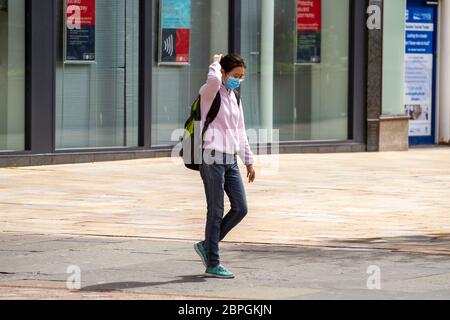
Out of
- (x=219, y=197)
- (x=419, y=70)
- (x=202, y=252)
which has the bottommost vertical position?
(x=202, y=252)

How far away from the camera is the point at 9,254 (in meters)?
11.1

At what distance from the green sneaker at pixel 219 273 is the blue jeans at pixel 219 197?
1.5 inches

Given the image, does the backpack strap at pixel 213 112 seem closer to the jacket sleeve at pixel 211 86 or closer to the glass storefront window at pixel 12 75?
the jacket sleeve at pixel 211 86

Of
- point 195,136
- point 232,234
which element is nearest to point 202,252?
point 195,136

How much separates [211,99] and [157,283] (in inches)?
57.2

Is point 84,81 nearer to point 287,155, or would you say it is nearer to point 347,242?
point 287,155

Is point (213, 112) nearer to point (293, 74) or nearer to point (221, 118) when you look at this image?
point (221, 118)

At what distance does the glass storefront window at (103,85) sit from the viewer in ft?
66.1

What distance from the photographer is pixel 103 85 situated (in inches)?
814

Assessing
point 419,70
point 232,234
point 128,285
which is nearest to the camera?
point 128,285

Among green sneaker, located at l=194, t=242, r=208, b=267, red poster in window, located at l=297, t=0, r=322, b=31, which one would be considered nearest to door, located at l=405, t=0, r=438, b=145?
red poster in window, located at l=297, t=0, r=322, b=31

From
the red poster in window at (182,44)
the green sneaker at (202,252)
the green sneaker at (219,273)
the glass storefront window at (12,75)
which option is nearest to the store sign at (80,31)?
the glass storefront window at (12,75)

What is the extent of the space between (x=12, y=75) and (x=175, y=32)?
3158 mm

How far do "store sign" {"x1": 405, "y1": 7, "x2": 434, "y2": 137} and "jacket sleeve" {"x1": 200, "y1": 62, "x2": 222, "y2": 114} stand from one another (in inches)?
627
